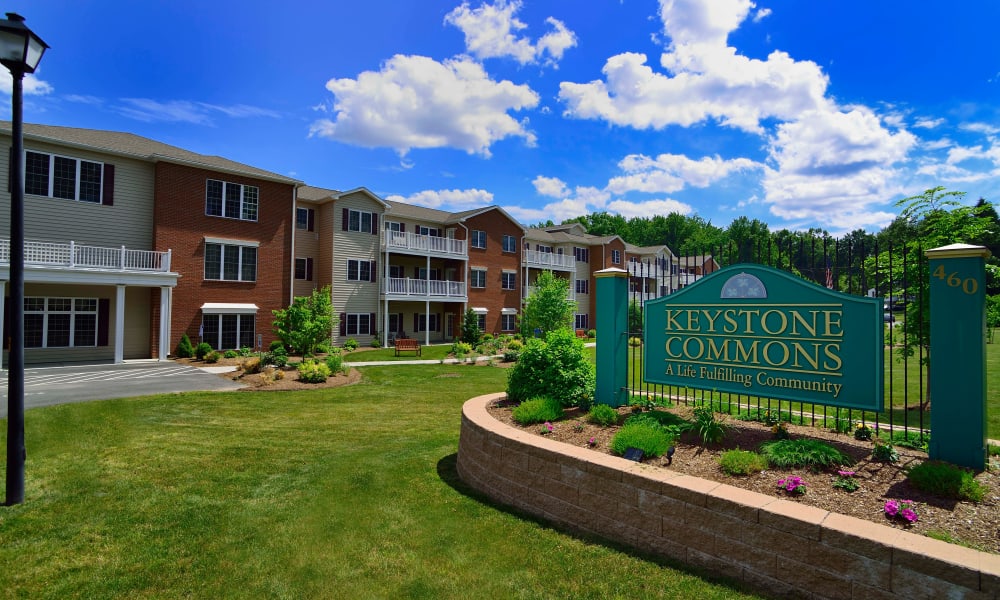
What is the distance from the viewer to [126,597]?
155 inches

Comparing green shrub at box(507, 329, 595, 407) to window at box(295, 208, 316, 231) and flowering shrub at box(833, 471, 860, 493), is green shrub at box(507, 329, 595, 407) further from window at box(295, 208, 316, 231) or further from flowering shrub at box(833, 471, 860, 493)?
window at box(295, 208, 316, 231)

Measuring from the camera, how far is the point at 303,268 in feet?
94.1

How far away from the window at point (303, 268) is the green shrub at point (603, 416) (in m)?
25.1

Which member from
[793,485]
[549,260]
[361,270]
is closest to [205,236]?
[361,270]

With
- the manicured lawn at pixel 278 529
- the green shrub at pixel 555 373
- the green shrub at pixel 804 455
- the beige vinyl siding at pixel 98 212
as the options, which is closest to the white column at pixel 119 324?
the beige vinyl siding at pixel 98 212

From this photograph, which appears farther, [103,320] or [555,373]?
[103,320]

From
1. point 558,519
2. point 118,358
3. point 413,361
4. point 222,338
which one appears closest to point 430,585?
point 558,519

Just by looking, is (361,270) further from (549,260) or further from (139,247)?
(549,260)

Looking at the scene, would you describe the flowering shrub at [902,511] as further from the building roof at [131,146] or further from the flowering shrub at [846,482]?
the building roof at [131,146]

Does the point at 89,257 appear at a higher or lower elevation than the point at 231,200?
lower

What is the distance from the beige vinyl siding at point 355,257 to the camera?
2867cm

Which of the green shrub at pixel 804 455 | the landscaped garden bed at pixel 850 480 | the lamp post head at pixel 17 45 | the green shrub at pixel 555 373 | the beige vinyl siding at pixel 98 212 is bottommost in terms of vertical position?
the landscaped garden bed at pixel 850 480

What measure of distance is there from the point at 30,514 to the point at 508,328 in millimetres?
32972

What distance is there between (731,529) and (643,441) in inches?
56.0
